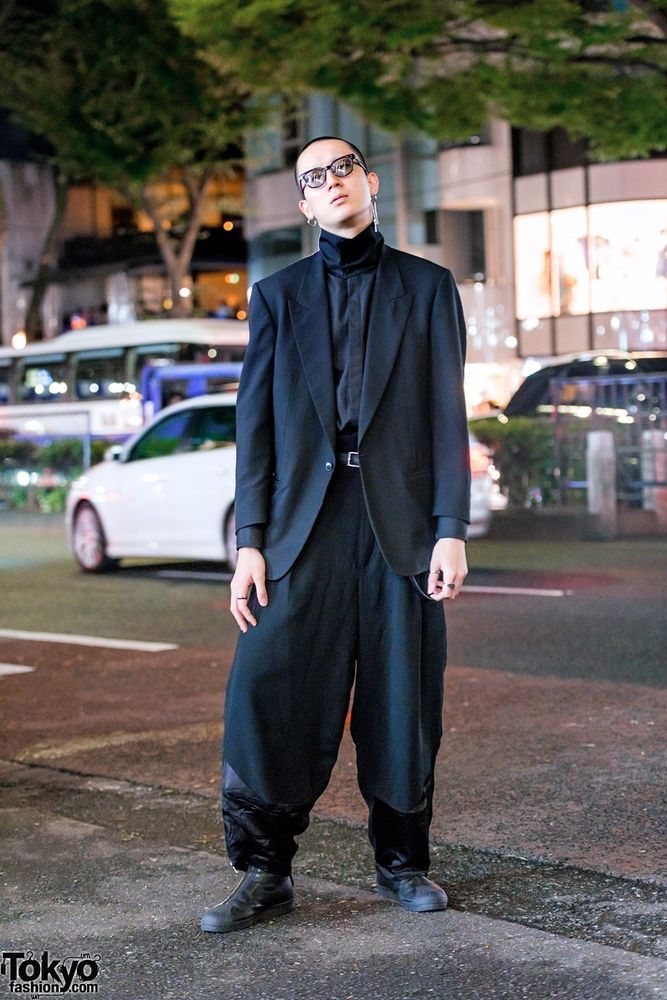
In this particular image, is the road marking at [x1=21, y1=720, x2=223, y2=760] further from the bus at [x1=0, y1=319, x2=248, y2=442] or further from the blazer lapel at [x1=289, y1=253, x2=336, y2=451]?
the bus at [x1=0, y1=319, x2=248, y2=442]

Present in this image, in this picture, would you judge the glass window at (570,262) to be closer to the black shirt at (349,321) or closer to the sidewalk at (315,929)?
the sidewalk at (315,929)

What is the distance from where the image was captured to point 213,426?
46.6 ft

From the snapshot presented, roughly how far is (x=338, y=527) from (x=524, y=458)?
1455cm

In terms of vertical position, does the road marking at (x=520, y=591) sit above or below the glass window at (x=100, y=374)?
below

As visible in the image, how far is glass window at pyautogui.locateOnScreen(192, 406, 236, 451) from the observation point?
1416cm

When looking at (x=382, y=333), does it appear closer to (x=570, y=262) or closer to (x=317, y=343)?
(x=317, y=343)

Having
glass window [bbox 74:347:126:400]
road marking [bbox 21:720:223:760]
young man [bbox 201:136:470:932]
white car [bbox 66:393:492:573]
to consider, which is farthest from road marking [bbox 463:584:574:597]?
glass window [bbox 74:347:126:400]

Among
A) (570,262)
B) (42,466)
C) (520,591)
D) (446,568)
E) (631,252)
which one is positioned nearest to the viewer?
(446,568)

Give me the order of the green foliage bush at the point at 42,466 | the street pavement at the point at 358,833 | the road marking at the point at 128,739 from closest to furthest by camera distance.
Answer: the street pavement at the point at 358,833
the road marking at the point at 128,739
the green foliage bush at the point at 42,466

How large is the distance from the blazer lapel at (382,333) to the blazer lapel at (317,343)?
9 centimetres

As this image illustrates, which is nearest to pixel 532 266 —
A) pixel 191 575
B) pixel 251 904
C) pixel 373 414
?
pixel 191 575

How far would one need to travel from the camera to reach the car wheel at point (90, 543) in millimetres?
14727

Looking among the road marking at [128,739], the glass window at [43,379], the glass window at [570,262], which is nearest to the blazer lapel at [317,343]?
the road marking at [128,739]

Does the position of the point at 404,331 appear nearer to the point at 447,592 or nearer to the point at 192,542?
the point at 447,592
